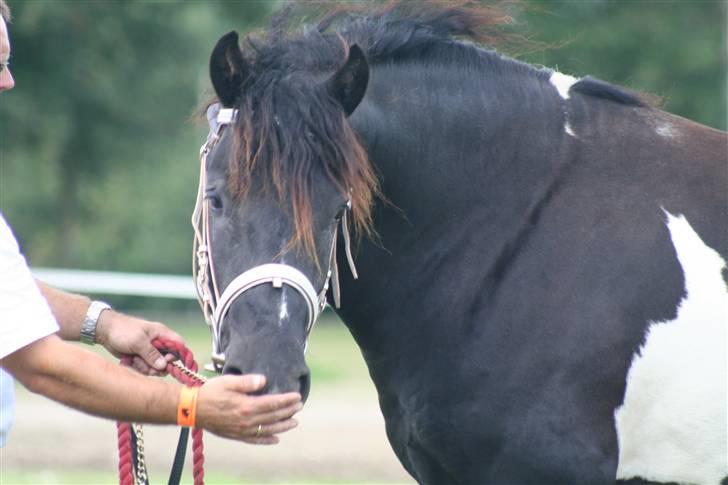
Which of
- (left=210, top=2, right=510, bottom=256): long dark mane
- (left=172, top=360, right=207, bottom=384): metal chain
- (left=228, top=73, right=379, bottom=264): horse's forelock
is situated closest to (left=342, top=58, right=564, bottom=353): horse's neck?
(left=210, top=2, right=510, bottom=256): long dark mane

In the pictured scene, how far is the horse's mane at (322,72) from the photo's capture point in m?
3.32

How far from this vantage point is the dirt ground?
27.5 feet

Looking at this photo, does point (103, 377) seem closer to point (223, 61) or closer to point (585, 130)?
point (223, 61)

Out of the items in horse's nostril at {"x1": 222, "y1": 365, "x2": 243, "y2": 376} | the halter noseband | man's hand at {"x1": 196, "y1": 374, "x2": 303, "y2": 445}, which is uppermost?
the halter noseband

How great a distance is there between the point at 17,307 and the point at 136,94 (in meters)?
25.8

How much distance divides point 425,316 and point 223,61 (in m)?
1.09

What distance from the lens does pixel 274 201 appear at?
3281mm

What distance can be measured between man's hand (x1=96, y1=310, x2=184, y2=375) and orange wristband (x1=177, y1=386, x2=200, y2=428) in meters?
0.70

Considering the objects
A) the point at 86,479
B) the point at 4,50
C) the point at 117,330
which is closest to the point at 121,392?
the point at 117,330

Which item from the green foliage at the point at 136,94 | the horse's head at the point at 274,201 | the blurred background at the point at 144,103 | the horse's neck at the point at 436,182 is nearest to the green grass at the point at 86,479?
the horse's neck at the point at 436,182

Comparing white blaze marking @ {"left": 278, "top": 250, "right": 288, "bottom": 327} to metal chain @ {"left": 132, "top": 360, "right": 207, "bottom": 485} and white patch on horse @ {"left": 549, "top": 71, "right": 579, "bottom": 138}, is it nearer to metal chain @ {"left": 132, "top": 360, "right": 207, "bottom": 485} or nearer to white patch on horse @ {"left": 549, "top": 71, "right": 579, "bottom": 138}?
metal chain @ {"left": 132, "top": 360, "right": 207, "bottom": 485}

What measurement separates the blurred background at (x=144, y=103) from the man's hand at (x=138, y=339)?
1085 centimetres

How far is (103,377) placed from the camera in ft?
10.0

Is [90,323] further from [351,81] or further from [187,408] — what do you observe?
[351,81]
